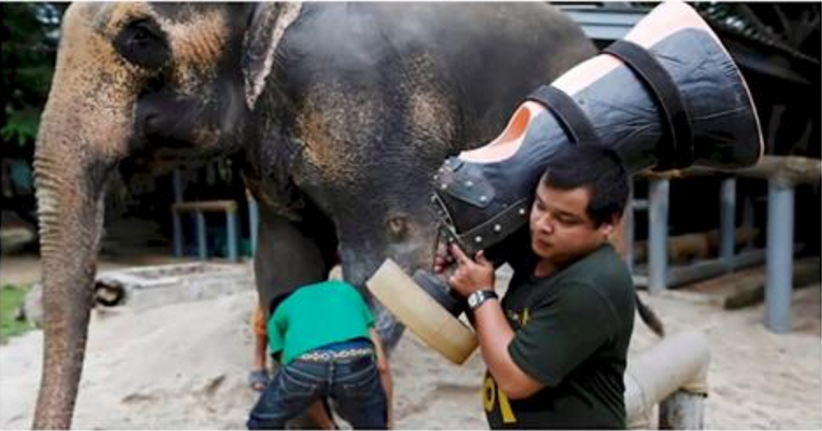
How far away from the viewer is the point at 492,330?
51.6 inches

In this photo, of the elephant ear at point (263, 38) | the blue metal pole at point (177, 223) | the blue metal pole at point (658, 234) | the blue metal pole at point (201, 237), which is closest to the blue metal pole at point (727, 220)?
the blue metal pole at point (658, 234)

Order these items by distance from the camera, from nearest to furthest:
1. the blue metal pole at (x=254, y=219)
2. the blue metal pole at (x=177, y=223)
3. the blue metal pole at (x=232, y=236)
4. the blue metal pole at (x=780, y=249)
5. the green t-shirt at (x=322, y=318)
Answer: the green t-shirt at (x=322, y=318) < the blue metal pole at (x=254, y=219) < the blue metal pole at (x=780, y=249) < the blue metal pole at (x=232, y=236) < the blue metal pole at (x=177, y=223)

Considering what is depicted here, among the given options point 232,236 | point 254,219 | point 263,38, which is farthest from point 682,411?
point 232,236

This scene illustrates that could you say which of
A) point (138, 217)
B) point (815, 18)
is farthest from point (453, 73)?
point (138, 217)

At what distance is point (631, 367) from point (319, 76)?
1314 mm

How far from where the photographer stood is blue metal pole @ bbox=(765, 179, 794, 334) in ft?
16.4

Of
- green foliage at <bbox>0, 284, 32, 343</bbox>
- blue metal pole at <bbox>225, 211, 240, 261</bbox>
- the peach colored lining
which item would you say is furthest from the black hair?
blue metal pole at <bbox>225, 211, 240, 261</bbox>

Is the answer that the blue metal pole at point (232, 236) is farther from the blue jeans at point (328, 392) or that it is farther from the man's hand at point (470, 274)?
the man's hand at point (470, 274)

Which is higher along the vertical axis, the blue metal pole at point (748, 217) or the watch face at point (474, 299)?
the watch face at point (474, 299)

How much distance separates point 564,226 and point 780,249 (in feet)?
13.7

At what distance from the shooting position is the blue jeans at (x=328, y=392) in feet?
8.50

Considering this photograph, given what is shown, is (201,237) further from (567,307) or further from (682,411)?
(567,307)

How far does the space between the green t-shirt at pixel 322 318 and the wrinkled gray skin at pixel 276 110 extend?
12 cm

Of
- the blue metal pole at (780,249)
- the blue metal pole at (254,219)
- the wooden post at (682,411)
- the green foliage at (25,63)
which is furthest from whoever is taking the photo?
the green foliage at (25,63)
